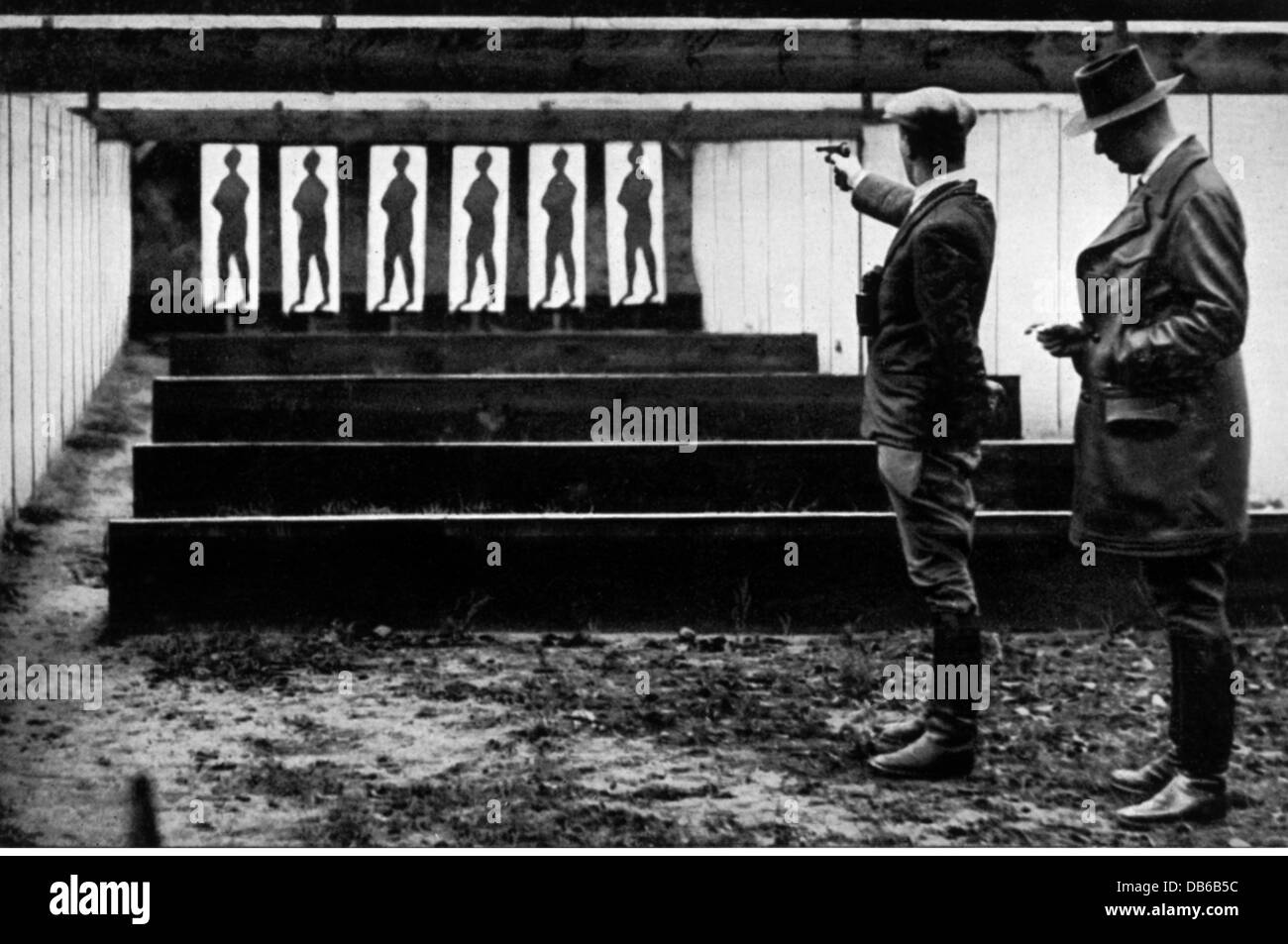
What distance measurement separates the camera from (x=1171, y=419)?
3568mm

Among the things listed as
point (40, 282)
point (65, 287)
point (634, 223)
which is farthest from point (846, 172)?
point (634, 223)

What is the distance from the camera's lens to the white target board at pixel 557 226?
526 inches

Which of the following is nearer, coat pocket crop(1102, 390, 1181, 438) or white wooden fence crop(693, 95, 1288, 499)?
coat pocket crop(1102, 390, 1181, 438)

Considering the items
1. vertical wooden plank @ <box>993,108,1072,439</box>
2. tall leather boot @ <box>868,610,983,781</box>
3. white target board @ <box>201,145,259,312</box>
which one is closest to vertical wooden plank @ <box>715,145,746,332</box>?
vertical wooden plank @ <box>993,108,1072,439</box>

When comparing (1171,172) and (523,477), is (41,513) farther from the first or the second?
(1171,172)

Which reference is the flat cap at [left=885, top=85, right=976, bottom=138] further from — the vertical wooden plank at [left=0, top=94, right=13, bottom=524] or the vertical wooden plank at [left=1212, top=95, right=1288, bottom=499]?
the vertical wooden plank at [left=0, top=94, right=13, bottom=524]

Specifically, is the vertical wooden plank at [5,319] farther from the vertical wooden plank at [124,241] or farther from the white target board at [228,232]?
the white target board at [228,232]

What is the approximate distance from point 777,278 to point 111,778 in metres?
8.03

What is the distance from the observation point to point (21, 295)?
283 inches

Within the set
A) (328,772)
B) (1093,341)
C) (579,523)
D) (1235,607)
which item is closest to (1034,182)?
(1235,607)

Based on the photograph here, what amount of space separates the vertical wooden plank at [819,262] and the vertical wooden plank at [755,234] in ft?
1.92

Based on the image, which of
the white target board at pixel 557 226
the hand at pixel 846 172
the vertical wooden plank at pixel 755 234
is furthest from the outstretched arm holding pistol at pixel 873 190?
the white target board at pixel 557 226

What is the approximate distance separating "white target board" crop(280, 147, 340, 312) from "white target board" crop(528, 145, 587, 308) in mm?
1814

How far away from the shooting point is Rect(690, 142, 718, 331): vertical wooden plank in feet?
41.9
